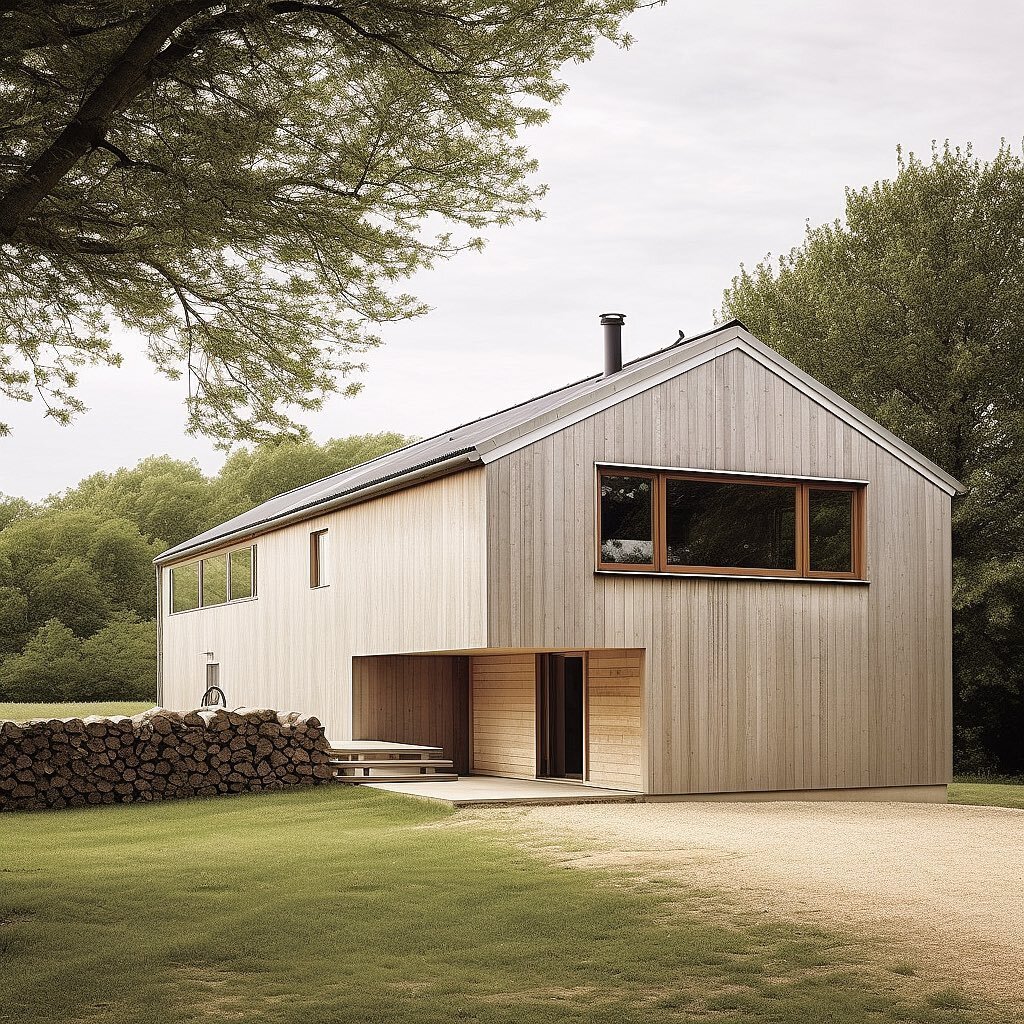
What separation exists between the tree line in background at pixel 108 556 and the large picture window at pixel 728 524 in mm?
27539

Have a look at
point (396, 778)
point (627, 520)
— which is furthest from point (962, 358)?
point (396, 778)

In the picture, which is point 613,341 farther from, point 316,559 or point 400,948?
point 400,948

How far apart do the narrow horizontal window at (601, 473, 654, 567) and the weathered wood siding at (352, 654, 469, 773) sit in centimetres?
504

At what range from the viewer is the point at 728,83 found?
19.8m

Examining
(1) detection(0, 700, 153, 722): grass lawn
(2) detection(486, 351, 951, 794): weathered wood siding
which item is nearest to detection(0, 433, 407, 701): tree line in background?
(1) detection(0, 700, 153, 722): grass lawn

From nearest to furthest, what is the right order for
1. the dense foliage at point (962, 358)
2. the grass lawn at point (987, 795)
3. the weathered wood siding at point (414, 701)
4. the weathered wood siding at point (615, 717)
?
1. the weathered wood siding at point (615, 717)
2. the grass lawn at point (987, 795)
3. the weathered wood siding at point (414, 701)
4. the dense foliage at point (962, 358)

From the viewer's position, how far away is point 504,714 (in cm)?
1922

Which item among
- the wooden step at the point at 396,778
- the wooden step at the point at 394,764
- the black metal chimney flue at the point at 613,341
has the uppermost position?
the black metal chimney flue at the point at 613,341

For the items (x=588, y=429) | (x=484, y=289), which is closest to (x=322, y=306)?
(x=588, y=429)

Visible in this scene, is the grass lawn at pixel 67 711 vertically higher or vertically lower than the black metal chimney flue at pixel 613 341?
lower

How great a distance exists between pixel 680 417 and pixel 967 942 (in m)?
9.50

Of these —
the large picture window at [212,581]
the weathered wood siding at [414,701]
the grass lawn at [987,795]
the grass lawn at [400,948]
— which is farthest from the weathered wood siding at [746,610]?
the large picture window at [212,581]

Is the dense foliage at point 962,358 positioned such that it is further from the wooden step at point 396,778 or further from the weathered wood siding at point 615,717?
the wooden step at point 396,778

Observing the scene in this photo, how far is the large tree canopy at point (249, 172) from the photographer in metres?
8.34
